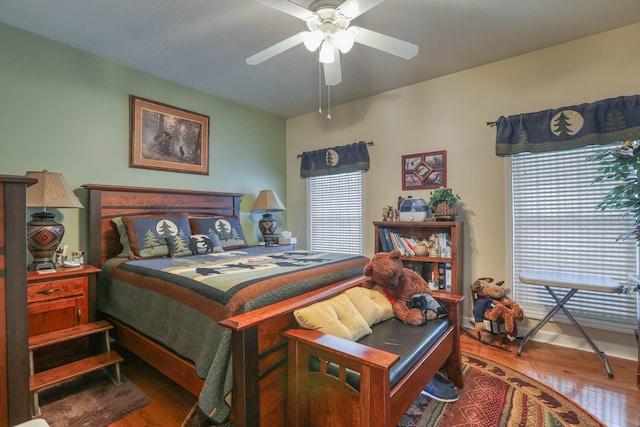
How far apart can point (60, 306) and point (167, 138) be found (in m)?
1.88

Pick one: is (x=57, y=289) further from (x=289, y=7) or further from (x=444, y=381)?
(x=444, y=381)

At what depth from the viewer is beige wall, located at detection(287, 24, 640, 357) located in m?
2.45

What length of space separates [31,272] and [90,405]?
1.05 m

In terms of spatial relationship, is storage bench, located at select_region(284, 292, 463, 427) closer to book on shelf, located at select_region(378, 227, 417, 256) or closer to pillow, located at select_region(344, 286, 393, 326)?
pillow, located at select_region(344, 286, 393, 326)

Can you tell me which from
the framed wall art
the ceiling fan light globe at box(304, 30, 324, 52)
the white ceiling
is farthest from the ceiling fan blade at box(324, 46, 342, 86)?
the framed wall art

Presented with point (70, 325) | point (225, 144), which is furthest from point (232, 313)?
point (225, 144)

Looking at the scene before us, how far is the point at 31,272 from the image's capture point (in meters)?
2.11

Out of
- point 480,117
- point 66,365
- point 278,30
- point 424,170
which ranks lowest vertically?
point 66,365

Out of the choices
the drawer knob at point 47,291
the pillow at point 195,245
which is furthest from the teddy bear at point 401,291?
the drawer knob at point 47,291

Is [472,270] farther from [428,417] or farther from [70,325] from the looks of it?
[70,325]

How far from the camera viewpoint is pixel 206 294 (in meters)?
1.51

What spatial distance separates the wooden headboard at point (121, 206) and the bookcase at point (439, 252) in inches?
83.2

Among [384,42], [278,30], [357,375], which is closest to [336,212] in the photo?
[278,30]

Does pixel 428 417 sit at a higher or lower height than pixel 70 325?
lower
